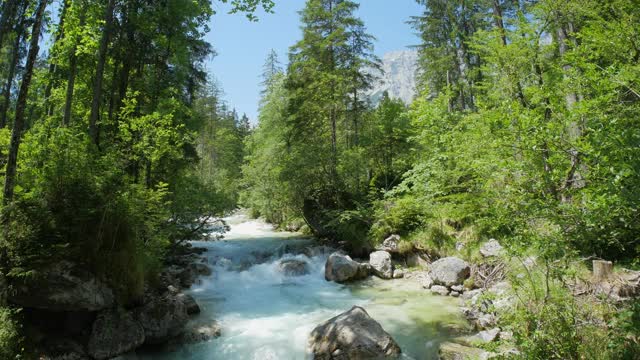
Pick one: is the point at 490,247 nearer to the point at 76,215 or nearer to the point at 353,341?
the point at 353,341

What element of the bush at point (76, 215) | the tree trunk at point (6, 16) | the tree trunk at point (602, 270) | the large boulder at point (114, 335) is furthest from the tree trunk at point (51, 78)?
the tree trunk at point (602, 270)

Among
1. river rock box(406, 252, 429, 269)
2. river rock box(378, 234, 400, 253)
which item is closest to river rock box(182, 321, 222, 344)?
river rock box(406, 252, 429, 269)

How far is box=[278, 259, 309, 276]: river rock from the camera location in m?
13.4

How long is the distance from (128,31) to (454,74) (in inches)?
739

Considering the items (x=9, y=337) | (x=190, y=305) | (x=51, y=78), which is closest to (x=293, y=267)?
(x=190, y=305)

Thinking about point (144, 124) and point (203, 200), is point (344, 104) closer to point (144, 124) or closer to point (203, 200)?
point (203, 200)

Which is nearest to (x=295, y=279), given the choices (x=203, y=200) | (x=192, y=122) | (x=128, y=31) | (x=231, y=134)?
(x=203, y=200)

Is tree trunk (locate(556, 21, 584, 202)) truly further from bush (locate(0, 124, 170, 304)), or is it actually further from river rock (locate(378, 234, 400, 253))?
bush (locate(0, 124, 170, 304))

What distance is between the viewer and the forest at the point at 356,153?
16.4ft

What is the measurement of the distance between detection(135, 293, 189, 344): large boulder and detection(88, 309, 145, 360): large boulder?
275 mm

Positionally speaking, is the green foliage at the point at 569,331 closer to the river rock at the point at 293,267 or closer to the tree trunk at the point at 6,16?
the river rock at the point at 293,267

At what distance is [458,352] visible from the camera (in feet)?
20.9

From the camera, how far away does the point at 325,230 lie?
60.9ft

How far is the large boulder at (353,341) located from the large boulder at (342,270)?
5041 mm
